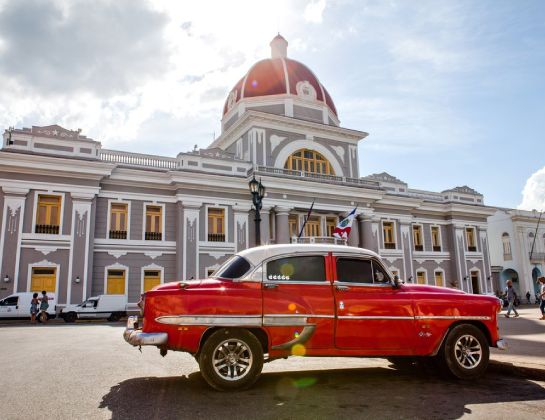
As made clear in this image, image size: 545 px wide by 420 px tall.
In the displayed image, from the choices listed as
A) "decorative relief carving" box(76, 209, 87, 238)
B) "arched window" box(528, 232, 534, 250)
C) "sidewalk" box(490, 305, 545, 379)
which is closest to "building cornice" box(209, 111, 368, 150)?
"decorative relief carving" box(76, 209, 87, 238)

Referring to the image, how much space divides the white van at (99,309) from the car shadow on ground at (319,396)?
1699 cm

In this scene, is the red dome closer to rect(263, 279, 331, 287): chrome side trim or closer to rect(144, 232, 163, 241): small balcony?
rect(144, 232, 163, 241): small balcony

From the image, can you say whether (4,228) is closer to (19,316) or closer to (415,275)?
(19,316)

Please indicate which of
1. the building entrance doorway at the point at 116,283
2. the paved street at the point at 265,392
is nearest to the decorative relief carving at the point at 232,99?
the building entrance doorway at the point at 116,283

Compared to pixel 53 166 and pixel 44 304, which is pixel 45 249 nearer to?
pixel 44 304

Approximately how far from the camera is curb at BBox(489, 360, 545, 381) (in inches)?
247

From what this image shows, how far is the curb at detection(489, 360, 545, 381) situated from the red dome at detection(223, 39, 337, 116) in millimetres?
28120

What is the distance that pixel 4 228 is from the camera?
21906mm

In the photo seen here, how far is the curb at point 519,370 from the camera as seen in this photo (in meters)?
6.27

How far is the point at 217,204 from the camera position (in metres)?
27.1

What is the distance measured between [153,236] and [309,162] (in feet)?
41.4

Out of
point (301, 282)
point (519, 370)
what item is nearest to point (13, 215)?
point (301, 282)

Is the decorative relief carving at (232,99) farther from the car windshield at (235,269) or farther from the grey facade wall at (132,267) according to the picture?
the car windshield at (235,269)

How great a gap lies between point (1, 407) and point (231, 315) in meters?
2.71
